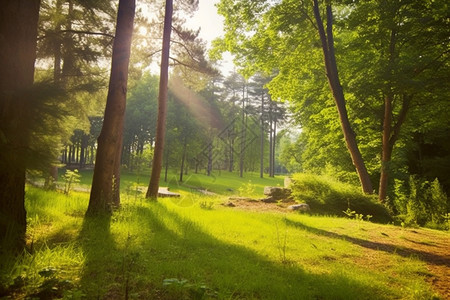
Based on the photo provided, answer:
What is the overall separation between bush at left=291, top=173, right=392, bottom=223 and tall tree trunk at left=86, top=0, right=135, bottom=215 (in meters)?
7.92

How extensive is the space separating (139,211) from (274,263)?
374 cm

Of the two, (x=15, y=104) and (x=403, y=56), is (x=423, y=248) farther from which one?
(x=15, y=104)

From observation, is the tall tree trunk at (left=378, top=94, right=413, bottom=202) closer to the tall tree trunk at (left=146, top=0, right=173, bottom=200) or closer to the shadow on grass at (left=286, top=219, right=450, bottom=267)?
the shadow on grass at (left=286, top=219, right=450, bottom=267)

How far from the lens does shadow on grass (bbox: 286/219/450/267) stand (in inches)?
185

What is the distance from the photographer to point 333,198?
400 inches

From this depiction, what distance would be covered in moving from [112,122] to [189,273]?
3.98m

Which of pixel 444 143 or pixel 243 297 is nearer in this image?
pixel 243 297

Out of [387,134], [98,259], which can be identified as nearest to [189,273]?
[98,259]

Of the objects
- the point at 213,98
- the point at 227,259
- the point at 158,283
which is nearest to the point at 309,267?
the point at 227,259

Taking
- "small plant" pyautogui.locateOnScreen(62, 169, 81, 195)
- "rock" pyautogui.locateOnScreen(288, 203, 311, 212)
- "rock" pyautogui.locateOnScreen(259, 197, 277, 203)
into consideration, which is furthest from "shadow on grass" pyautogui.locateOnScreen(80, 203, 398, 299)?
"rock" pyautogui.locateOnScreen(259, 197, 277, 203)

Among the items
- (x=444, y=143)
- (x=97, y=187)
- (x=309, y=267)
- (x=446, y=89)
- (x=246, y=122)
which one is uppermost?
(x=246, y=122)

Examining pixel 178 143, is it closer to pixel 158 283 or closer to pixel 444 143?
pixel 444 143

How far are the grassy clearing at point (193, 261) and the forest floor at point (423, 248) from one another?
0.23 feet

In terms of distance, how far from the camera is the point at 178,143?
28.2 metres
